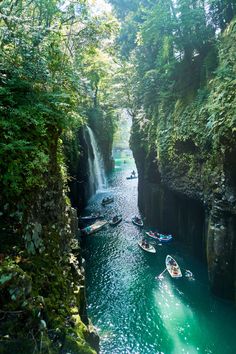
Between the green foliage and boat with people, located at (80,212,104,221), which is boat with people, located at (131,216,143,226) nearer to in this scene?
Answer: boat with people, located at (80,212,104,221)

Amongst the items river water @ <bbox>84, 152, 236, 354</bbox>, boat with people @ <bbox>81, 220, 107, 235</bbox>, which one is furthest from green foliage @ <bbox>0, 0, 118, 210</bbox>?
boat with people @ <bbox>81, 220, 107, 235</bbox>

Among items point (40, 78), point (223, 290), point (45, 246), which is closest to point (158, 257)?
point (223, 290)

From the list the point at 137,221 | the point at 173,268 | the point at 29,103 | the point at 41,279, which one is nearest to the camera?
the point at 41,279

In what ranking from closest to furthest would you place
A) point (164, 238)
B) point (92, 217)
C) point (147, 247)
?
1. point (147, 247)
2. point (164, 238)
3. point (92, 217)

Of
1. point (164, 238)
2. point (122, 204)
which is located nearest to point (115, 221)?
point (164, 238)

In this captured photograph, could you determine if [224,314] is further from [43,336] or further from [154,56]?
[154,56]

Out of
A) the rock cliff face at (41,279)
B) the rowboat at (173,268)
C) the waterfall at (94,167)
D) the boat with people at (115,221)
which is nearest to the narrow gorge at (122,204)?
the rock cliff face at (41,279)

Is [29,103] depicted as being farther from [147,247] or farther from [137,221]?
[137,221]

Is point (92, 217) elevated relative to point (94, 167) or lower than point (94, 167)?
lower
